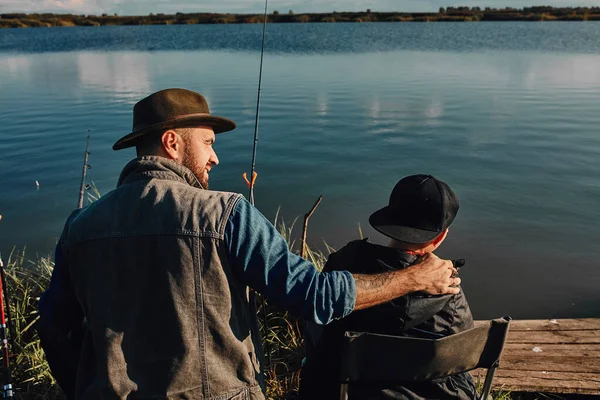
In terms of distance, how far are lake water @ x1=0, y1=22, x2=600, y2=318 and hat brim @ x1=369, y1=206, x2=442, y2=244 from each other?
3601 millimetres

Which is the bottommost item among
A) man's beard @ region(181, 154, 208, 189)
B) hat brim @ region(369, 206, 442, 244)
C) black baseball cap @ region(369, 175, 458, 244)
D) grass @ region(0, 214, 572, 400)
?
grass @ region(0, 214, 572, 400)

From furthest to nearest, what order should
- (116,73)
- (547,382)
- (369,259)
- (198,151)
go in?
1. (116,73)
2. (547,382)
3. (369,259)
4. (198,151)

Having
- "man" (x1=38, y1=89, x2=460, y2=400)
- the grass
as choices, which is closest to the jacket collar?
"man" (x1=38, y1=89, x2=460, y2=400)

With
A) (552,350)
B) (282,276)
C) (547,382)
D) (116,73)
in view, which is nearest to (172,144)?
(282,276)

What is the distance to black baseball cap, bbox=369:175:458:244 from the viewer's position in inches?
98.5

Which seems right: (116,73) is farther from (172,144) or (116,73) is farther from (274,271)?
(274,271)

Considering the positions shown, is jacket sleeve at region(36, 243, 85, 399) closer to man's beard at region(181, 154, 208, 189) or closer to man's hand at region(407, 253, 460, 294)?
man's beard at region(181, 154, 208, 189)

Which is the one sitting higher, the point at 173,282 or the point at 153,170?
the point at 153,170

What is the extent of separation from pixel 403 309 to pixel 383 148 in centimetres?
921

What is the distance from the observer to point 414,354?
2289 millimetres

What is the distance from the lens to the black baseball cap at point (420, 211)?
250 cm

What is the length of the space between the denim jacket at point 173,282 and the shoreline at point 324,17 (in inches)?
2603

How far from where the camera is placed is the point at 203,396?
1.97m

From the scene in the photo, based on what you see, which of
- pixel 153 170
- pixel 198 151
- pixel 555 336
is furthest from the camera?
pixel 555 336
